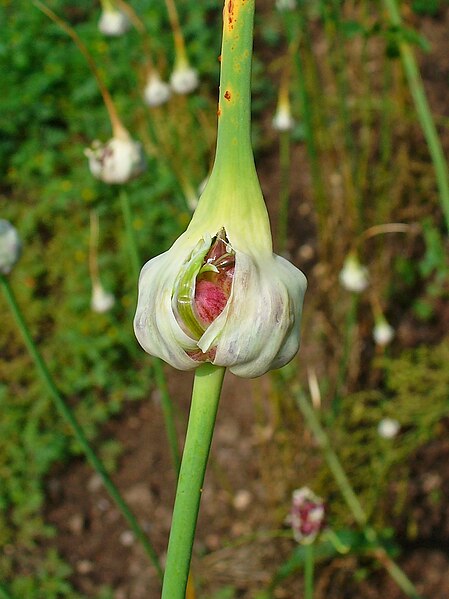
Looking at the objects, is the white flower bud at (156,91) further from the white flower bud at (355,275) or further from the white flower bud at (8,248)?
the white flower bud at (8,248)

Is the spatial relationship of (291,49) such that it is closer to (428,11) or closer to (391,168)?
(391,168)

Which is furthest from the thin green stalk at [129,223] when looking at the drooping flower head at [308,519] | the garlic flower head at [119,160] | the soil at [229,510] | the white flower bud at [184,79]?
the soil at [229,510]

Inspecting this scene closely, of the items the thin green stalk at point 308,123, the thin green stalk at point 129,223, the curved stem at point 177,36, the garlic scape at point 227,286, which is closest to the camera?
the garlic scape at point 227,286

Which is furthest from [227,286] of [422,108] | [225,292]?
[422,108]

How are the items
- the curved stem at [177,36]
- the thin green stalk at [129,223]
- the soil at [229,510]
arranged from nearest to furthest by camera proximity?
the thin green stalk at [129,223], the curved stem at [177,36], the soil at [229,510]

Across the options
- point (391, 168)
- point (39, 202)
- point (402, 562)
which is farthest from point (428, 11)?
point (402, 562)

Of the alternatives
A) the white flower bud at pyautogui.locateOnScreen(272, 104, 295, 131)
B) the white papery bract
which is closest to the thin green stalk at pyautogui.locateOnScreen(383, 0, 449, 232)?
the white flower bud at pyautogui.locateOnScreen(272, 104, 295, 131)

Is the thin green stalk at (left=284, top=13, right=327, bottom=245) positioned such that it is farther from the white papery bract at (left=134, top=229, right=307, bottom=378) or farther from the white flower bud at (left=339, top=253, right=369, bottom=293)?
the white papery bract at (left=134, top=229, right=307, bottom=378)

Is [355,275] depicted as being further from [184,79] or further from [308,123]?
[184,79]
